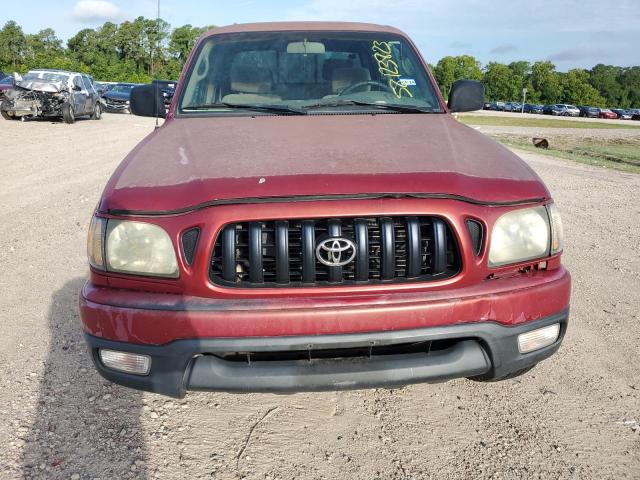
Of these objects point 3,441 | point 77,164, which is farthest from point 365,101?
point 77,164

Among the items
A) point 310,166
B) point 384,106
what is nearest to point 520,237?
point 310,166

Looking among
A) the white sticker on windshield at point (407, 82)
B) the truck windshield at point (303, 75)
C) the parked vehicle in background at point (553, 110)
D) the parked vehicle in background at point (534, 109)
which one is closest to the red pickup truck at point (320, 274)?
the truck windshield at point (303, 75)

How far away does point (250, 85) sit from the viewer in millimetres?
3619

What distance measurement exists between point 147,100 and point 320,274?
229 centimetres

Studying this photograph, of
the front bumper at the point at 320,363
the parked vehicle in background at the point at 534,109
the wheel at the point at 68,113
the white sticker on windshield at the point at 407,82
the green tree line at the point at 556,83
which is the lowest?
the front bumper at the point at 320,363

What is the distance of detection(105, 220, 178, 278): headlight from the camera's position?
7.27ft

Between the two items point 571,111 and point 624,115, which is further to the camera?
point 624,115

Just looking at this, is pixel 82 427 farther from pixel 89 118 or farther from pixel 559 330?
pixel 89 118

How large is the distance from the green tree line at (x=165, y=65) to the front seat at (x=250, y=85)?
45394mm

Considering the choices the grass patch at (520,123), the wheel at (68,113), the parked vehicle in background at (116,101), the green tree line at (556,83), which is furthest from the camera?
the green tree line at (556,83)

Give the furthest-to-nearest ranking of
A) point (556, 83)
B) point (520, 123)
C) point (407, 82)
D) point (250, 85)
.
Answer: point (556, 83)
point (520, 123)
point (407, 82)
point (250, 85)

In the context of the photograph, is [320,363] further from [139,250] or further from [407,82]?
[407,82]

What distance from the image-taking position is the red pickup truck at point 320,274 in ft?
7.04

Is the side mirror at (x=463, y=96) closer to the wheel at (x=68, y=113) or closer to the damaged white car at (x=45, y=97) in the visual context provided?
the damaged white car at (x=45, y=97)
